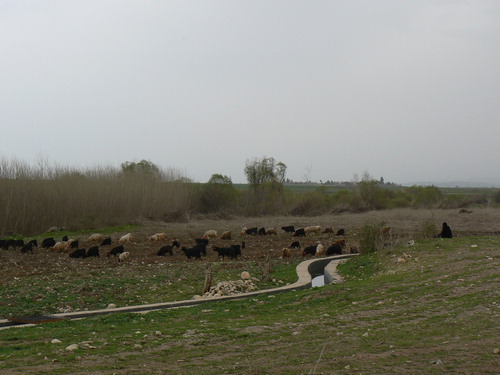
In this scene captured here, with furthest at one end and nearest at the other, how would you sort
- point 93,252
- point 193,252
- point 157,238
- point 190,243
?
1. point 157,238
2. point 190,243
3. point 93,252
4. point 193,252

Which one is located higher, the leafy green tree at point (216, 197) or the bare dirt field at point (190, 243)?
the leafy green tree at point (216, 197)

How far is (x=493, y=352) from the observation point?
614 cm

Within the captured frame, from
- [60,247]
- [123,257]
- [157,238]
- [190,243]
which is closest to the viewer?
[123,257]

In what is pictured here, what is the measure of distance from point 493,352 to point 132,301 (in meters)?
8.49

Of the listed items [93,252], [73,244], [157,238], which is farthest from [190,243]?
[93,252]

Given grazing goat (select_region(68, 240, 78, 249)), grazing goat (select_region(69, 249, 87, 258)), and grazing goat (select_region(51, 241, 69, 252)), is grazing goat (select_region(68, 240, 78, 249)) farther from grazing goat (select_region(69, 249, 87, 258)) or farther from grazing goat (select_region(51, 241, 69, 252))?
grazing goat (select_region(69, 249, 87, 258))

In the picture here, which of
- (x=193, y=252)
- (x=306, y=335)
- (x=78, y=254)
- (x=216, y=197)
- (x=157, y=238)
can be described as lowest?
(x=306, y=335)

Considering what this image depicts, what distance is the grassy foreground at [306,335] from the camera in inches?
242

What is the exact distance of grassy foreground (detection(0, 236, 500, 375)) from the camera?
20.2 ft

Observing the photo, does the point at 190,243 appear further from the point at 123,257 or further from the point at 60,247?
the point at 123,257

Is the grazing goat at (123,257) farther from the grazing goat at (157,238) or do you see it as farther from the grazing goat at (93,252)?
the grazing goat at (157,238)

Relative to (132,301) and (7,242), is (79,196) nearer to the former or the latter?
(7,242)

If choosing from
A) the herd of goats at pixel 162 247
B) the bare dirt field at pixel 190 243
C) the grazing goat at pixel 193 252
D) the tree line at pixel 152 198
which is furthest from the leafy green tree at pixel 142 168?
the grazing goat at pixel 193 252

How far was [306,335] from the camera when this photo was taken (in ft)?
25.6
